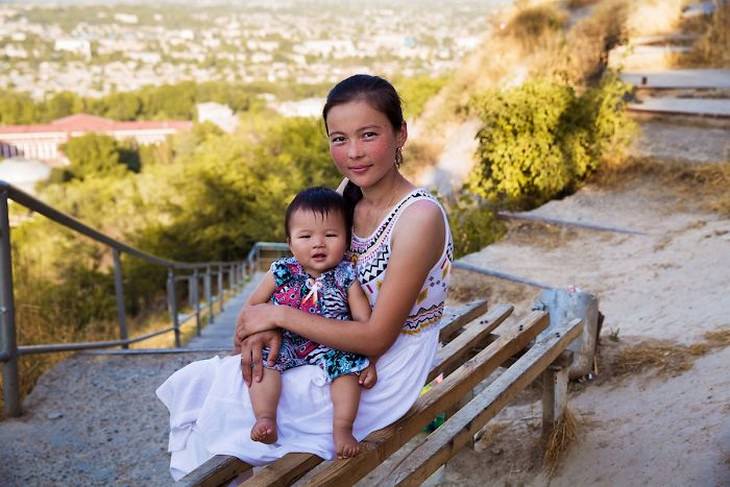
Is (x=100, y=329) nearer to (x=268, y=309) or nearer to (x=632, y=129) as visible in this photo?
(x=268, y=309)

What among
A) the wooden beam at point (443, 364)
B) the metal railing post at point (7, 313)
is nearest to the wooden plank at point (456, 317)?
the wooden beam at point (443, 364)

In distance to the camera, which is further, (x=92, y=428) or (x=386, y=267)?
(x=92, y=428)

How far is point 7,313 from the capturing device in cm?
309

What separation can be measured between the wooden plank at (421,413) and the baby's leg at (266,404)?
0.52ft

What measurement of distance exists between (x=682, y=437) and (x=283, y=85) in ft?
305

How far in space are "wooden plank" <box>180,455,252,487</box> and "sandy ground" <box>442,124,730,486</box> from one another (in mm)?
1448

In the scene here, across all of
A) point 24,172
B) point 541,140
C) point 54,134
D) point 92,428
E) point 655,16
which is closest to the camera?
point 92,428

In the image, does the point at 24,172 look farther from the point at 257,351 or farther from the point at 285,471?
the point at 285,471

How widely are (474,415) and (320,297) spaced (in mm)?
684

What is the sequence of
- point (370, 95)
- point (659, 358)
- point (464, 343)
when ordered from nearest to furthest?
point (370, 95) → point (464, 343) → point (659, 358)

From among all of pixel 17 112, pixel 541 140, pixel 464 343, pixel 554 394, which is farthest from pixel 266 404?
pixel 17 112

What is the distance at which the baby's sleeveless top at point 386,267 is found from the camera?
1.75m

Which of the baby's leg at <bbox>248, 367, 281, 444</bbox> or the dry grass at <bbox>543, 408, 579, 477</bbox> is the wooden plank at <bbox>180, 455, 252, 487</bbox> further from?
the dry grass at <bbox>543, 408, 579, 477</bbox>

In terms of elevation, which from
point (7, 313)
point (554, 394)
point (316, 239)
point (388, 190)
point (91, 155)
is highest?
point (388, 190)
